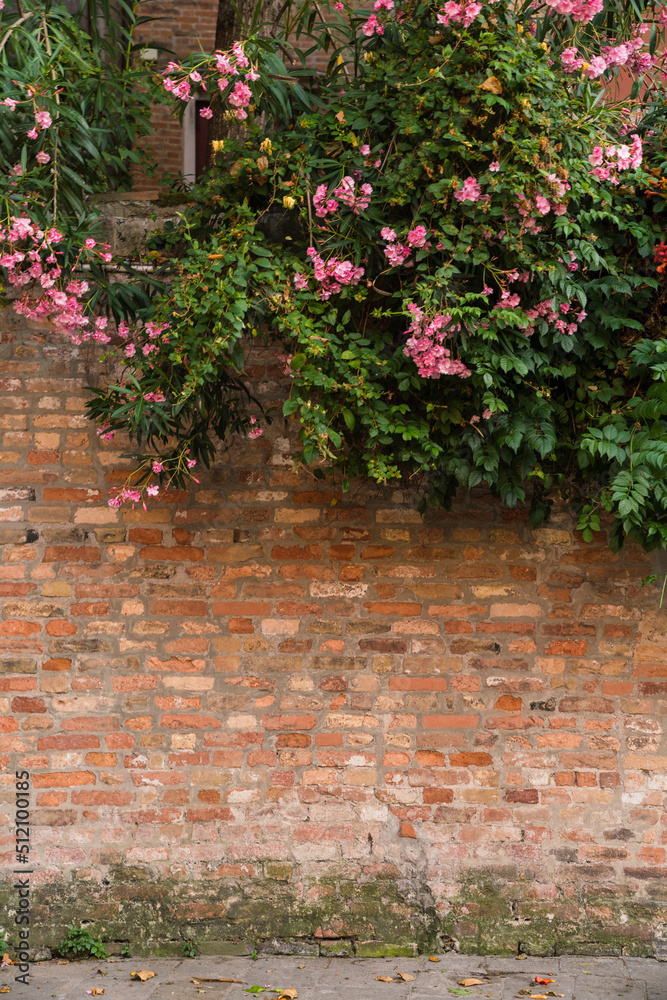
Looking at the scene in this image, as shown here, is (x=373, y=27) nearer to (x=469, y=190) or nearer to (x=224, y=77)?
(x=224, y=77)

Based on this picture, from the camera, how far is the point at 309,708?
3.72 m

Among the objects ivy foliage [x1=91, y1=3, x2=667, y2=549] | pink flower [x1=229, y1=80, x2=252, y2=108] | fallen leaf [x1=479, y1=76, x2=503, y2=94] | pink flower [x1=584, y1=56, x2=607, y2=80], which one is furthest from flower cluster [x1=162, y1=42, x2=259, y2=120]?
pink flower [x1=584, y1=56, x2=607, y2=80]

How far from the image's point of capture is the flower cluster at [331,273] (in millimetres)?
3166

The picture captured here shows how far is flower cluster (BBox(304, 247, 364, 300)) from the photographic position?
3166 millimetres

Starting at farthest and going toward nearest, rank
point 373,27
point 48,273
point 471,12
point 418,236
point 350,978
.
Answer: point 350,978 < point 48,273 < point 373,27 < point 418,236 < point 471,12

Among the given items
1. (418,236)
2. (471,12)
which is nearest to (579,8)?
(471,12)

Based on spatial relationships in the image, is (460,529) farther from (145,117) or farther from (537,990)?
(145,117)

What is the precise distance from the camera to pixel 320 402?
3217mm

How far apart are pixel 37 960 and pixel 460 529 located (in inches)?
105

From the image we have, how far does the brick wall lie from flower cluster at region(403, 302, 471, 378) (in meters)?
0.85

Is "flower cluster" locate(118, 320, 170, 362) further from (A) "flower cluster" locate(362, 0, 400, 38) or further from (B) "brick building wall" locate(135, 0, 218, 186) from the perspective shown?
(B) "brick building wall" locate(135, 0, 218, 186)

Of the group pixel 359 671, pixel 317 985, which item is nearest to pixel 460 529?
pixel 359 671

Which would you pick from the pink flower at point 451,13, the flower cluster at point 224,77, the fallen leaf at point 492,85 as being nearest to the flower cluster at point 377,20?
the pink flower at point 451,13

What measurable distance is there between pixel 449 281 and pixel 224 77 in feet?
3.91
